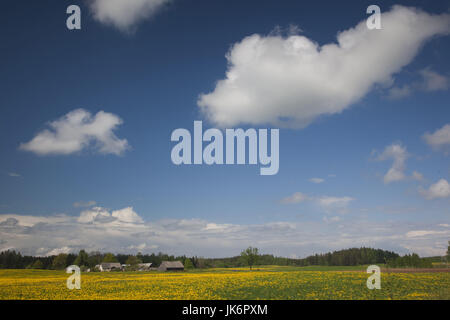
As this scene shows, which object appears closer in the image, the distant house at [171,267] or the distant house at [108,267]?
the distant house at [171,267]

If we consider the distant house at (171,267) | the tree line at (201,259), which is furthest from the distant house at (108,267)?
the distant house at (171,267)

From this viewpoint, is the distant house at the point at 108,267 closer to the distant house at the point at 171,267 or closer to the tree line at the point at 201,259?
the tree line at the point at 201,259

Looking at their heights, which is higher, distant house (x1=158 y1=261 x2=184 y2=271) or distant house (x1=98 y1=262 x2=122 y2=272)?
distant house (x1=158 y1=261 x2=184 y2=271)

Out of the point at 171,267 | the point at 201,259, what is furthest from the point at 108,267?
the point at 201,259

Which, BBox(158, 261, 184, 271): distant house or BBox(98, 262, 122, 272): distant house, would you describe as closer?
BBox(158, 261, 184, 271): distant house

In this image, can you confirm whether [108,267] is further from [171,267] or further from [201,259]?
[201,259]

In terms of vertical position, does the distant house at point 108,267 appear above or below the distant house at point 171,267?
below

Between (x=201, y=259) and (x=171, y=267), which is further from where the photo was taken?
(x=201, y=259)

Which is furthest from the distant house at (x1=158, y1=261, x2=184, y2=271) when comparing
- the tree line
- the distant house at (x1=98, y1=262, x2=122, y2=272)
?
the distant house at (x1=98, y1=262, x2=122, y2=272)

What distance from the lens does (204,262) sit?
5546 inches

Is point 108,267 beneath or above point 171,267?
beneath

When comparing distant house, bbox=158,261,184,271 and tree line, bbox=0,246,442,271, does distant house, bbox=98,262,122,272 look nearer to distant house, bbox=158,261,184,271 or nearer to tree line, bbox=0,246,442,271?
tree line, bbox=0,246,442,271
